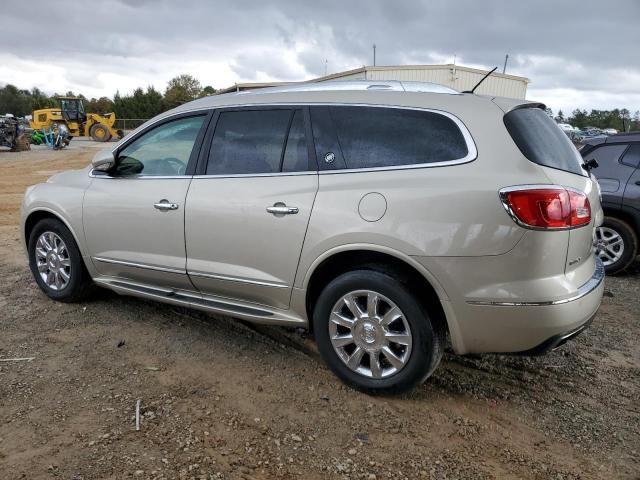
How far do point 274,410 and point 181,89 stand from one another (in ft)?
254

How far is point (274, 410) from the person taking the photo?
3.04 m

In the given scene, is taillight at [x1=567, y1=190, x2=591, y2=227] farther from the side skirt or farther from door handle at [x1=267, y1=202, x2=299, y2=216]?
the side skirt

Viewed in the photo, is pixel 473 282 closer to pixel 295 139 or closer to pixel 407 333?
pixel 407 333

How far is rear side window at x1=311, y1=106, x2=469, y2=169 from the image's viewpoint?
291 cm

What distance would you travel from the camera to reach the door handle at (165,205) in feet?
12.0

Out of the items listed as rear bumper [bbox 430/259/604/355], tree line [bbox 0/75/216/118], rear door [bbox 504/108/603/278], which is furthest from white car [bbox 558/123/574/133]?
tree line [bbox 0/75/216/118]

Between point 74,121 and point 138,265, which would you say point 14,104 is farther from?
point 138,265

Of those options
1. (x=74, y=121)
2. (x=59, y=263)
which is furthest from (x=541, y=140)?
(x=74, y=121)

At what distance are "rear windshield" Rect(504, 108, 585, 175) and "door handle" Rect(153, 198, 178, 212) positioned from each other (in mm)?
2214

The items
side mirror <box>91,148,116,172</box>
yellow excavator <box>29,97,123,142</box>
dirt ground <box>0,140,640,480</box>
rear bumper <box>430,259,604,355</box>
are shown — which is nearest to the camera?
dirt ground <box>0,140,640,480</box>

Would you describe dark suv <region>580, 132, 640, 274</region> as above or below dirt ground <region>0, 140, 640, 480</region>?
above

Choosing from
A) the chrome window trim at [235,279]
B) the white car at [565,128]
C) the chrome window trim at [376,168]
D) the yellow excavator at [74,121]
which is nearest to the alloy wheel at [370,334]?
the chrome window trim at [235,279]

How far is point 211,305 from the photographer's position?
3.70 meters

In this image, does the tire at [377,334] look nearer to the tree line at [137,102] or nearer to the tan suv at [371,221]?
the tan suv at [371,221]
